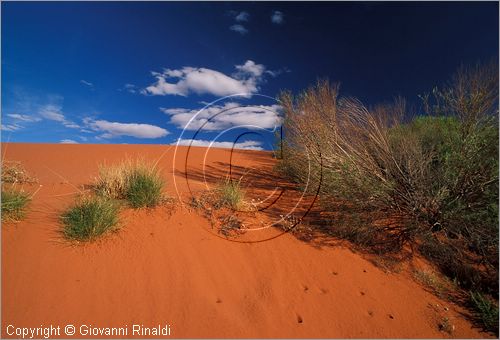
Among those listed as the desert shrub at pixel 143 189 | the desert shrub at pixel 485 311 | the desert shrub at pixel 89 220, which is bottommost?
the desert shrub at pixel 485 311

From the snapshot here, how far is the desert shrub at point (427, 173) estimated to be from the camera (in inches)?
165

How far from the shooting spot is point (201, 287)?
3645 millimetres

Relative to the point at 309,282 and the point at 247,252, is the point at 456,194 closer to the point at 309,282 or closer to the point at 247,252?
the point at 309,282

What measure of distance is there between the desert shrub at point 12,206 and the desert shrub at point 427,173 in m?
4.79

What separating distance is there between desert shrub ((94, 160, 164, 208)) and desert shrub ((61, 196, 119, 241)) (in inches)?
24.2

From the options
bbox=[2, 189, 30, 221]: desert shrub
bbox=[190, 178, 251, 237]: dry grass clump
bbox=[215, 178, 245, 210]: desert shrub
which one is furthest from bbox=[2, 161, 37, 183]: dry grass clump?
bbox=[215, 178, 245, 210]: desert shrub

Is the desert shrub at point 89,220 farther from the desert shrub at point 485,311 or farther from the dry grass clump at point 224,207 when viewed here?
the desert shrub at point 485,311

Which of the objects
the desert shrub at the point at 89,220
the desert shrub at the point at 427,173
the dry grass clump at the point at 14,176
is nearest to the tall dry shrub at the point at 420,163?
the desert shrub at the point at 427,173

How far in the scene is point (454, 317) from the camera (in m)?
3.47

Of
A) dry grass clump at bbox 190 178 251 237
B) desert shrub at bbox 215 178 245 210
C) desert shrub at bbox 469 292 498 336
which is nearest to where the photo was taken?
desert shrub at bbox 469 292 498 336

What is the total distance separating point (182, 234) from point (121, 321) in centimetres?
160

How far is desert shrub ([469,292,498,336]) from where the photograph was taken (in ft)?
11.0

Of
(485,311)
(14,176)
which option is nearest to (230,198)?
(485,311)

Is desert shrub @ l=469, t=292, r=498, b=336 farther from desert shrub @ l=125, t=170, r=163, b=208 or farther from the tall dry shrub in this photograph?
desert shrub @ l=125, t=170, r=163, b=208
